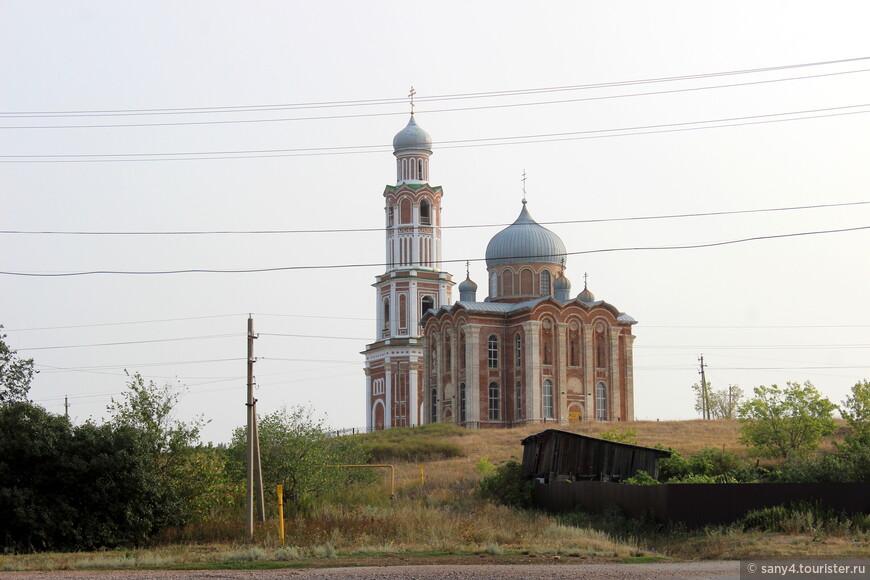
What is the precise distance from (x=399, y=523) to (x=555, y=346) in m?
46.0

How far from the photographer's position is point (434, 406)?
78438 mm

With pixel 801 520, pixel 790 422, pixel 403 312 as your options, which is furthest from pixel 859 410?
pixel 403 312

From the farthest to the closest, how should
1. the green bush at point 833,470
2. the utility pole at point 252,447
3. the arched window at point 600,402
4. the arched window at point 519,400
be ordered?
the arched window at point 600,402 → the arched window at point 519,400 → the green bush at point 833,470 → the utility pole at point 252,447

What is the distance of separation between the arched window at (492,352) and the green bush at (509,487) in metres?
37.1

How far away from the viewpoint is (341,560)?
23.8m

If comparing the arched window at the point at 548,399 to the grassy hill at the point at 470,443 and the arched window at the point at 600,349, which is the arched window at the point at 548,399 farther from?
the arched window at the point at 600,349

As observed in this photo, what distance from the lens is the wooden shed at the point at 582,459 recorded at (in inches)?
1415

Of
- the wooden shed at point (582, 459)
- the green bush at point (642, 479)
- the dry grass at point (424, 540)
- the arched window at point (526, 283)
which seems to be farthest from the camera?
the arched window at point (526, 283)

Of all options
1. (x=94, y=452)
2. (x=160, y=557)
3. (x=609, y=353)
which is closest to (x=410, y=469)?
(x=94, y=452)

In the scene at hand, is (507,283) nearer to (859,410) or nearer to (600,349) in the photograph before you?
(600,349)

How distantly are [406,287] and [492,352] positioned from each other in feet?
57.1

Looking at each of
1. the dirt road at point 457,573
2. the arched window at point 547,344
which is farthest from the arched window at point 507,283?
the dirt road at point 457,573

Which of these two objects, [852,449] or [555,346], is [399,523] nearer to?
[852,449]

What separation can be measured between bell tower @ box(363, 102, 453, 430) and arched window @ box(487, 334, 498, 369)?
591 inches
